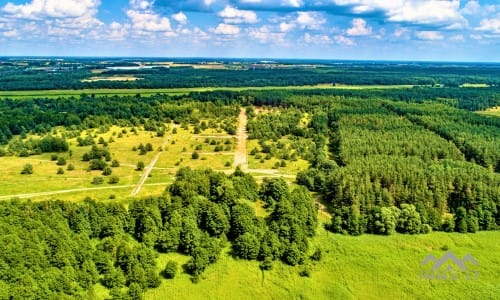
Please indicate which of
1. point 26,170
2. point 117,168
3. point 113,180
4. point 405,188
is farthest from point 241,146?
point 405,188

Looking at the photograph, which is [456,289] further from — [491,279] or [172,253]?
[172,253]

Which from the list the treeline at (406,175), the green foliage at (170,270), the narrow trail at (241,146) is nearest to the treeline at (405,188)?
the treeline at (406,175)

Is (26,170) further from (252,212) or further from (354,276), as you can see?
(354,276)

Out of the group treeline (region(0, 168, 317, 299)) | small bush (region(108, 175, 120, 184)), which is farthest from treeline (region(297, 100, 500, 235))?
small bush (region(108, 175, 120, 184))

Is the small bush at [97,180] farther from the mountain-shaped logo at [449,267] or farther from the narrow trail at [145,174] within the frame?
the mountain-shaped logo at [449,267]

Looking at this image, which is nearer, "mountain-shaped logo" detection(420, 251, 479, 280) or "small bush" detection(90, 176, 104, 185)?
"mountain-shaped logo" detection(420, 251, 479, 280)

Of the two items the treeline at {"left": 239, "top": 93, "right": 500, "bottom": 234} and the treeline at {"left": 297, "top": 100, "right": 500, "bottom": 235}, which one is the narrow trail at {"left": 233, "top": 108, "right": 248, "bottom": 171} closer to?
the treeline at {"left": 239, "top": 93, "right": 500, "bottom": 234}
